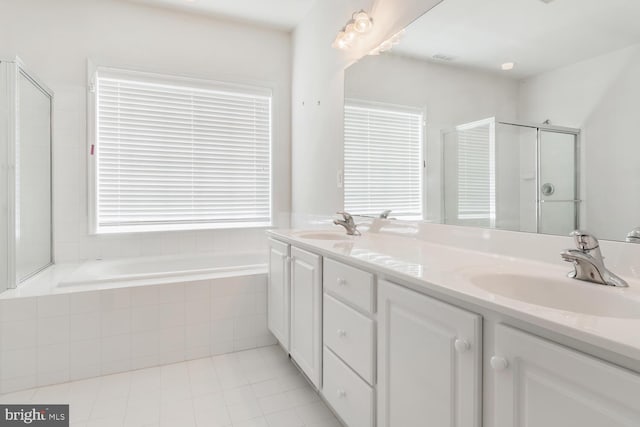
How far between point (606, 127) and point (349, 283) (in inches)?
37.1

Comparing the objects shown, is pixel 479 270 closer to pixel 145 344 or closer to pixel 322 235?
pixel 322 235

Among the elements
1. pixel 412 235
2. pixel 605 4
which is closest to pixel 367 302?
pixel 412 235

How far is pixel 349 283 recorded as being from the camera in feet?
4.35

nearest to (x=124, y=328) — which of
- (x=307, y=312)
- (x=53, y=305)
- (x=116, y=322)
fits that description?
(x=116, y=322)

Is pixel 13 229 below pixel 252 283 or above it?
above

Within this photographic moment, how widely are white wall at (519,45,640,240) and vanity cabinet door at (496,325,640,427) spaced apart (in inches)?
22.6

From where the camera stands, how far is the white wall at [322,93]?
2062 millimetres

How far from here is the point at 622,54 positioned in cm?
97

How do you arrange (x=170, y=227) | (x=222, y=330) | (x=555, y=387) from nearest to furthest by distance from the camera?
(x=555, y=387) < (x=222, y=330) < (x=170, y=227)

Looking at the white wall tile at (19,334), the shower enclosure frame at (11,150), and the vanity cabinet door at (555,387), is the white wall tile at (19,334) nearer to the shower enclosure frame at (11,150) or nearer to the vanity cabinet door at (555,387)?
the shower enclosure frame at (11,150)

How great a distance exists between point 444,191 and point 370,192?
2.01 ft

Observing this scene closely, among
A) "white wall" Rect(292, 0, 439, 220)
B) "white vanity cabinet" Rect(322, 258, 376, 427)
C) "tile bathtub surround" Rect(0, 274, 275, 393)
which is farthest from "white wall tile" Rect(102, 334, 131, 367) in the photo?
"white wall" Rect(292, 0, 439, 220)

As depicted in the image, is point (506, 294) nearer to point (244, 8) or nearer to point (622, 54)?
point (622, 54)

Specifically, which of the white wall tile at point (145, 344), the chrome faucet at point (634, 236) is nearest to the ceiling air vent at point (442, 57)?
the chrome faucet at point (634, 236)
